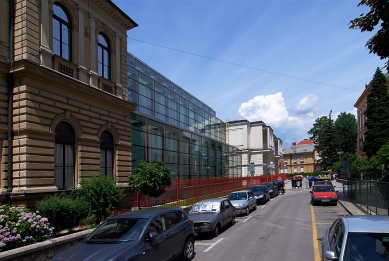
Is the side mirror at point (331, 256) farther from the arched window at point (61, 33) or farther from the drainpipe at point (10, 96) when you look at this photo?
the arched window at point (61, 33)

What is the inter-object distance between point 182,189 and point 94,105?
7.60m

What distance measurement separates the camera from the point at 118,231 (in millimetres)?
7867

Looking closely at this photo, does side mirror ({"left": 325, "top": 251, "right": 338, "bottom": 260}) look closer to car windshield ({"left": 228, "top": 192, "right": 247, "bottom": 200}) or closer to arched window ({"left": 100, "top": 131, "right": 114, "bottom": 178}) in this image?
arched window ({"left": 100, "top": 131, "right": 114, "bottom": 178})

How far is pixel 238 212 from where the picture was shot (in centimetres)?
1955

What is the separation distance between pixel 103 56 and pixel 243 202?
37.7 ft

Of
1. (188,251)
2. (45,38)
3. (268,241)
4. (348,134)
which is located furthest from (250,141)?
(188,251)

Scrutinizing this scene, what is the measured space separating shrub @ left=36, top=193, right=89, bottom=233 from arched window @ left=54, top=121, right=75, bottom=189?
194 centimetres

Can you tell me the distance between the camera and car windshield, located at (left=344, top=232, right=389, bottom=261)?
16.1 ft

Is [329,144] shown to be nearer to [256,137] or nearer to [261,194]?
[256,137]

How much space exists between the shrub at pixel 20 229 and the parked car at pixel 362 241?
723 cm

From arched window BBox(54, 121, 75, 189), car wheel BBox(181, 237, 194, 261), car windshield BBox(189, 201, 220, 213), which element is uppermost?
arched window BBox(54, 121, 75, 189)

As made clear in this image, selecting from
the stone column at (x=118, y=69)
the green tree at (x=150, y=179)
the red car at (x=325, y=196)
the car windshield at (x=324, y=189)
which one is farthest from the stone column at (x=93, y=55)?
the car windshield at (x=324, y=189)

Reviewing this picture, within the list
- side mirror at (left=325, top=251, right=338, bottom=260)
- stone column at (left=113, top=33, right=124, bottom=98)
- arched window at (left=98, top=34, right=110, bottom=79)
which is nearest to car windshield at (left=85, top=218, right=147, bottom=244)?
side mirror at (left=325, top=251, right=338, bottom=260)

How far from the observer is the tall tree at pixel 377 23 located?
1369 cm
